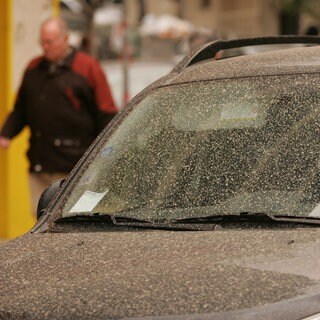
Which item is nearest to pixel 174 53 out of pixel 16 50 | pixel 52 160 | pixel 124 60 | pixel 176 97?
pixel 124 60

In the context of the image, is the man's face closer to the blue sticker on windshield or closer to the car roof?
the car roof

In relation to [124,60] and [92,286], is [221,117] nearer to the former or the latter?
[92,286]

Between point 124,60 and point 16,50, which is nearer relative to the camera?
point 16,50

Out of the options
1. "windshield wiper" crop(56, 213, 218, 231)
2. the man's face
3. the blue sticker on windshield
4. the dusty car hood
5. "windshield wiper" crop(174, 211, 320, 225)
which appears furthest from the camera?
the man's face

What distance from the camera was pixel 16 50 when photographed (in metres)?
13.1

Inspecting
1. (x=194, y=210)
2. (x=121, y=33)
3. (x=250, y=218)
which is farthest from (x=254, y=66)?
(x=121, y=33)

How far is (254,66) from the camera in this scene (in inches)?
217

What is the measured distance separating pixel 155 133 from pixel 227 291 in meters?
1.59

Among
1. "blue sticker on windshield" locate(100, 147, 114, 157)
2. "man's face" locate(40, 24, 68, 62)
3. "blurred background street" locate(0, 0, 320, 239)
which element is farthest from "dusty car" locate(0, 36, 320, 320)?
"man's face" locate(40, 24, 68, 62)

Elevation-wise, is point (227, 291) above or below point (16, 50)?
above

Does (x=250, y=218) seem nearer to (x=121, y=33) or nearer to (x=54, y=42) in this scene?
(x=54, y=42)

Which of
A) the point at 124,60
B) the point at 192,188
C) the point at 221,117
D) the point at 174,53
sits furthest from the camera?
the point at 174,53

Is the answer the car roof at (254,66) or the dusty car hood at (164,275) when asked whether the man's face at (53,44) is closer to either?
the car roof at (254,66)

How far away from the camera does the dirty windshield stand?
189 inches
